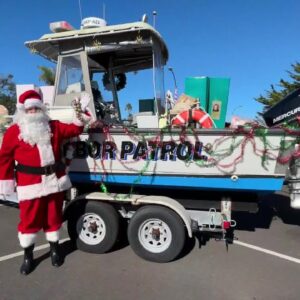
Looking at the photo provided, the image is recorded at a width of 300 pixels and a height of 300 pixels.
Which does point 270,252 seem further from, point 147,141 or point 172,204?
point 147,141

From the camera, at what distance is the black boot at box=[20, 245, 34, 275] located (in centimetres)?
434

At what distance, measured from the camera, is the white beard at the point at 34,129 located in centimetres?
438

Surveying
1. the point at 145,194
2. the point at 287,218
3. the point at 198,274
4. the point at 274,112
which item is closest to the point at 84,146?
the point at 145,194

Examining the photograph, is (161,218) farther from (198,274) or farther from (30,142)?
(30,142)

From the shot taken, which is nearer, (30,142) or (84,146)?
(30,142)

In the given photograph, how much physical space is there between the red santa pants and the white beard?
0.66 metres

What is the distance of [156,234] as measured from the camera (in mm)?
4742

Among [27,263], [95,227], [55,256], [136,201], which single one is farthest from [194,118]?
[27,263]

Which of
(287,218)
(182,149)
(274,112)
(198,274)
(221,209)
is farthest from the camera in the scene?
(287,218)

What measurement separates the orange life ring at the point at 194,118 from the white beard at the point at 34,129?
5.38ft

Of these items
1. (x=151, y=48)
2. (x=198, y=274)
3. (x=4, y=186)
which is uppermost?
(x=151, y=48)

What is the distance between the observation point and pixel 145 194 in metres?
5.30

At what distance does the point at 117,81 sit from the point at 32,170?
2629 mm

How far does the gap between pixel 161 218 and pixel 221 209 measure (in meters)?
0.81
